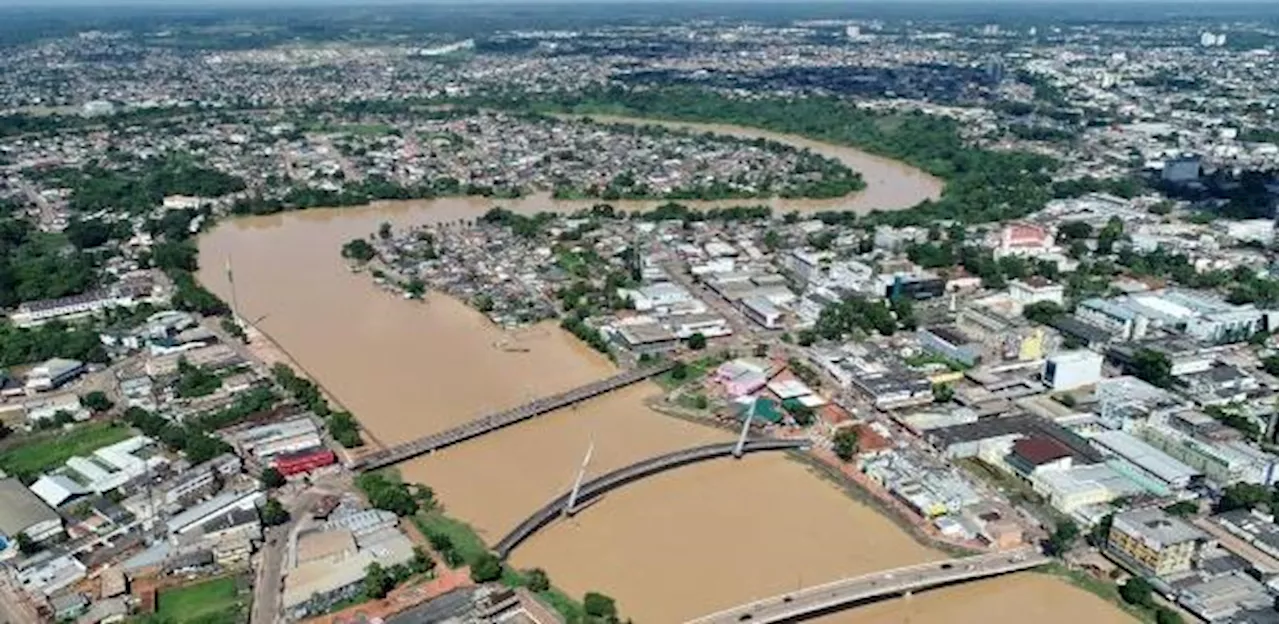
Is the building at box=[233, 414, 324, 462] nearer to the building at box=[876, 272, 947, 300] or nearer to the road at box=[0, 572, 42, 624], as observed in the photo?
the road at box=[0, 572, 42, 624]

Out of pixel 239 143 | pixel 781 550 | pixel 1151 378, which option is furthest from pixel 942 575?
pixel 239 143

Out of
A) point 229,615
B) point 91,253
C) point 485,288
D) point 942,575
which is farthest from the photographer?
point 91,253

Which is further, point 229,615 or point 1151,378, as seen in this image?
point 1151,378

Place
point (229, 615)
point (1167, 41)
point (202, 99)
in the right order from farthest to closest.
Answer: point (1167, 41), point (202, 99), point (229, 615)

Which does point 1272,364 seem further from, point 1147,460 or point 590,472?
point 590,472

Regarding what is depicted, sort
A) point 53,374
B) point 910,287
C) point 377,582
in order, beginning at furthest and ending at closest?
point 910,287 → point 53,374 → point 377,582

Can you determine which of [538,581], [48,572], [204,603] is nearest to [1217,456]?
[538,581]

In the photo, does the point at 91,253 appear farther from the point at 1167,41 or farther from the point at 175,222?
the point at 1167,41
